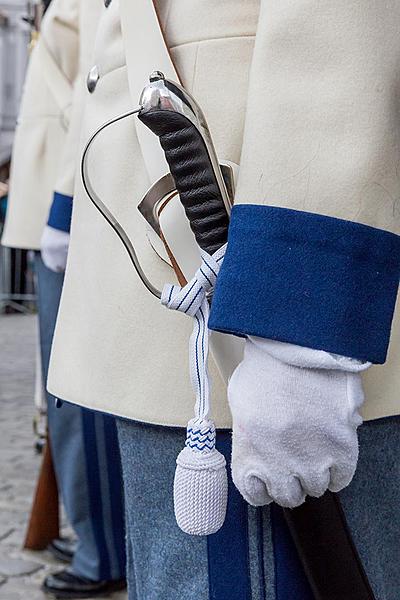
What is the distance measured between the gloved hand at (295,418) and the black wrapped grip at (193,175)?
0.52ft

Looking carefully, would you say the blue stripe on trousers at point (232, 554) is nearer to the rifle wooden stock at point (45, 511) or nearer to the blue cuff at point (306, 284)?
the blue cuff at point (306, 284)

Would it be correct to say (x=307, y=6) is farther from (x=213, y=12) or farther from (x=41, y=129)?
(x=41, y=129)

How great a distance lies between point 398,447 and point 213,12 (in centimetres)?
56

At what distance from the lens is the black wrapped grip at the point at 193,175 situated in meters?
1.16

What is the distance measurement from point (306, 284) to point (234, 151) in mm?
250

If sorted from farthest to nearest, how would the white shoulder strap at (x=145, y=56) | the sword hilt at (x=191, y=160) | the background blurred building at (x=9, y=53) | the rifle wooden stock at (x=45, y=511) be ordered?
the background blurred building at (x=9, y=53) → the rifle wooden stock at (x=45, y=511) → the white shoulder strap at (x=145, y=56) → the sword hilt at (x=191, y=160)

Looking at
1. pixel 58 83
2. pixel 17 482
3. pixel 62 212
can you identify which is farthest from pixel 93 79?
pixel 17 482

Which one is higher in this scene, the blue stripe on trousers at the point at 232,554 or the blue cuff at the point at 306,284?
the blue cuff at the point at 306,284

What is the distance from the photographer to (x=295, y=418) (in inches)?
41.1

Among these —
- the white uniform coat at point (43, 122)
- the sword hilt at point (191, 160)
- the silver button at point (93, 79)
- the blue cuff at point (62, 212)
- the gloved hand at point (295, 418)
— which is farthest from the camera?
the white uniform coat at point (43, 122)

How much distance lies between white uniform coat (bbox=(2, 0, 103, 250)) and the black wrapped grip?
197cm

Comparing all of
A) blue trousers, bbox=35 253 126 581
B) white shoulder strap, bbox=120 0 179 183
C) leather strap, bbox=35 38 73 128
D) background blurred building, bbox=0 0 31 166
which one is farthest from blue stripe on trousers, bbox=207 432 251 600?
background blurred building, bbox=0 0 31 166

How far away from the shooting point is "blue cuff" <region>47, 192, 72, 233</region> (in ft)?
8.28

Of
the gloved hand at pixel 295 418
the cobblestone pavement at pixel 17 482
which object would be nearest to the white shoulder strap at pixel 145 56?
the gloved hand at pixel 295 418
